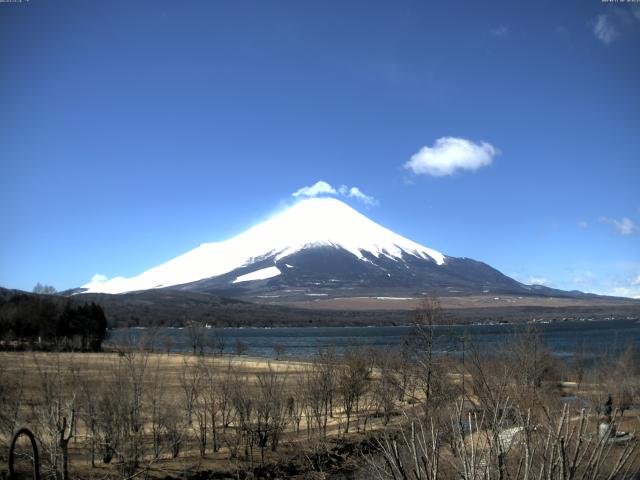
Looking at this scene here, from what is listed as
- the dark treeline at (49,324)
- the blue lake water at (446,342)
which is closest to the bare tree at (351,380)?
the blue lake water at (446,342)

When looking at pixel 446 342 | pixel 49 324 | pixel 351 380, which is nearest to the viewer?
pixel 351 380

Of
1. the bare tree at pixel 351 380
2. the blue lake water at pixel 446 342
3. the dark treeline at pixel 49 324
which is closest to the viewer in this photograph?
the bare tree at pixel 351 380

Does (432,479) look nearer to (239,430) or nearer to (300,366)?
(239,430)

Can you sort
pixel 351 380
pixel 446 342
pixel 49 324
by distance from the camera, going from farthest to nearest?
pixel 49 324
pixel 446 342
pixel 351 380

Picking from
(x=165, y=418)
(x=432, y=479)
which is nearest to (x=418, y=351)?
(x=165, y=418)

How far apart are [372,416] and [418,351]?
4.90 metres

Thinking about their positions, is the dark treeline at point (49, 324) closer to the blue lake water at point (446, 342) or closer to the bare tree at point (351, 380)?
the blue lake water at point (446, 342)

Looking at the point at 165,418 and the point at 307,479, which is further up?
the point at 165,418

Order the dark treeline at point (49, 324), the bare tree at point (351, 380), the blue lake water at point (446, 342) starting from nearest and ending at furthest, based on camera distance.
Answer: the bare tree at point (351, 380), the blue lake water at point (446, 342), the dark treeline at point (49, 324)

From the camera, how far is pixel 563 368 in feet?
163

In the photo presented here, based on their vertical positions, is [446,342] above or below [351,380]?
above

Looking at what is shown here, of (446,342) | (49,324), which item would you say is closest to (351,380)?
(446,342)

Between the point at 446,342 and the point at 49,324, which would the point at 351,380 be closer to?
the point at 446,342

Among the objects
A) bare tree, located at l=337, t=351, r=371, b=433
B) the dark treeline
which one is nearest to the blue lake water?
bare tree, located at l=337, t=351, r=371, b=433
